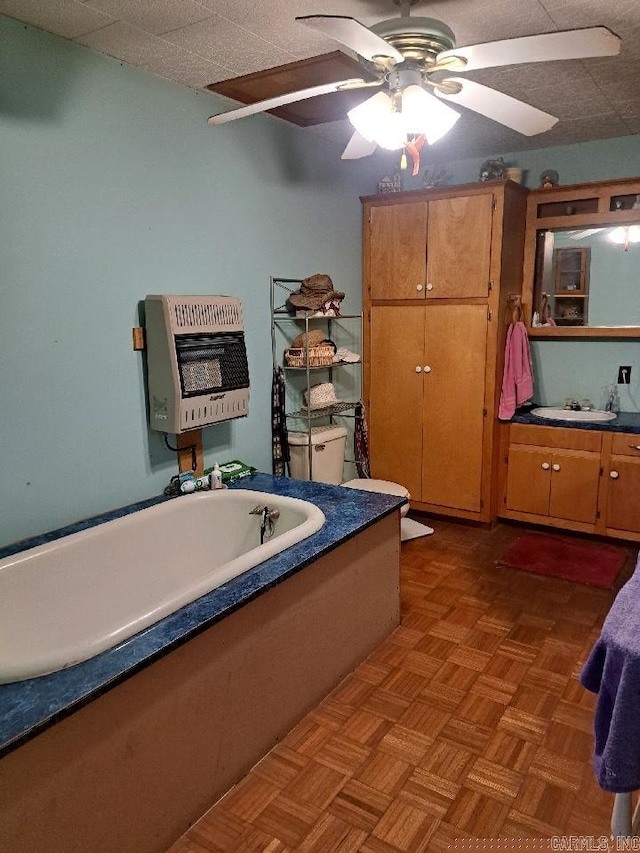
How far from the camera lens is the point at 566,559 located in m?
3.43

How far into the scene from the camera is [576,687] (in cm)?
231

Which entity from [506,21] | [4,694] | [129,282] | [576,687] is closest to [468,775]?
[576,687]

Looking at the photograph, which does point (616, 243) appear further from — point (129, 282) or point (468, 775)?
point (468, 775)

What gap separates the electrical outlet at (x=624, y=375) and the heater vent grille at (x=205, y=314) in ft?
8.02

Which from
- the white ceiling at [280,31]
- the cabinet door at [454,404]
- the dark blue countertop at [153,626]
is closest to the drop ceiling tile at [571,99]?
the white ceiling at [280,31]

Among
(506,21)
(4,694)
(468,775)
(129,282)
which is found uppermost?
(506,21)

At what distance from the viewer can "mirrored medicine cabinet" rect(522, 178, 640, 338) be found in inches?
140

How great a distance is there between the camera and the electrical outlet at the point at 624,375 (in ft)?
12.2

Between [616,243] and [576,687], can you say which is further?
[616,243]

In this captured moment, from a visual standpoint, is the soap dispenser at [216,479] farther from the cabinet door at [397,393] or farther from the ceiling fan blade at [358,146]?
the cabinet door at [397,393]

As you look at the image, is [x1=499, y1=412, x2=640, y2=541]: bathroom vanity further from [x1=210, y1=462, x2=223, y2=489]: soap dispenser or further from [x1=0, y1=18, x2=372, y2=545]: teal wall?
[x1=210, y1=462, x2=223, y2=489]: soap dispenser

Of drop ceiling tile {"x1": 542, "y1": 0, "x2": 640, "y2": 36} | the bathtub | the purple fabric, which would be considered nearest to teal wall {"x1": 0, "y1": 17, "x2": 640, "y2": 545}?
the bathtub

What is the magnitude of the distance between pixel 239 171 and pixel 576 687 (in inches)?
109

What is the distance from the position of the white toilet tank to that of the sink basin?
130 centimetres
